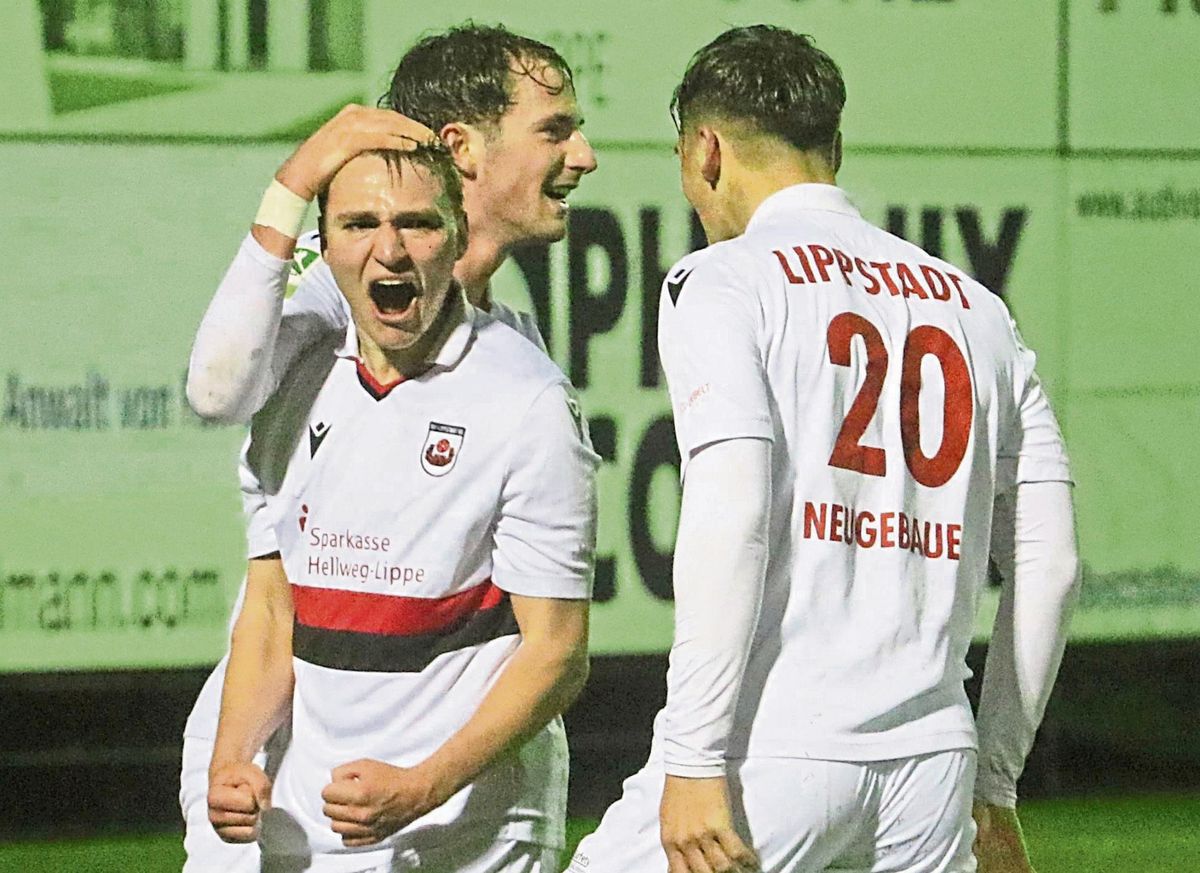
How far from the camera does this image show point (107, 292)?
5.38 m

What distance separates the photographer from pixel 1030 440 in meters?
2.81

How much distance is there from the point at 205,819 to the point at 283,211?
0.83 m

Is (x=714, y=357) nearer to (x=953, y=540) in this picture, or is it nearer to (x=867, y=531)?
(x=867, y=531)

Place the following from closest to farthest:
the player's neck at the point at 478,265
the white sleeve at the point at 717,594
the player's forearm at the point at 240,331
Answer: the white sleeve at the point at 717,594 < the player's forearm at the point at 240,331 < the player's neck at the point at 478,265

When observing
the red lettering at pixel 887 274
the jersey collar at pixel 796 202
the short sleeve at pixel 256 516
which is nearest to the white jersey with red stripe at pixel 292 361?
the short sleeve at pixel 256 516

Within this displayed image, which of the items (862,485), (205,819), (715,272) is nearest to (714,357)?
(715,272)

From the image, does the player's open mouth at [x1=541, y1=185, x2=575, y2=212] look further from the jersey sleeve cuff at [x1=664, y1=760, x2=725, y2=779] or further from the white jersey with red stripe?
the jersey sleeve cuff at [x1=664, y1=760, x2=725, y2=779]

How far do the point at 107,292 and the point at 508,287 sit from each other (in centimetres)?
104

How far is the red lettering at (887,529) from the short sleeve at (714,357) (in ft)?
0.70

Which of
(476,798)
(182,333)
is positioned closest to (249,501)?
(476,798)

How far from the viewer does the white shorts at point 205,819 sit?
2.69 meters

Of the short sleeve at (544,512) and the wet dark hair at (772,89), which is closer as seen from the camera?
the short sleeve at (544,512)

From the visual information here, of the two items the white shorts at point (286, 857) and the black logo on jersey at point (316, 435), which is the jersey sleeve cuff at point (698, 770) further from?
the black logo on jersey at point (316, 435)

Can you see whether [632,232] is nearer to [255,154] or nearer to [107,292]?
[255,154]
